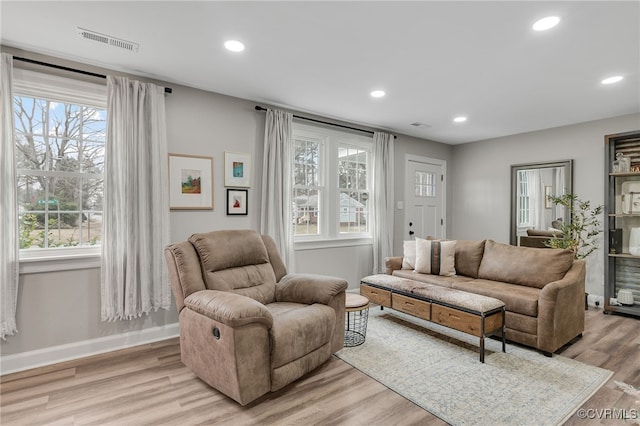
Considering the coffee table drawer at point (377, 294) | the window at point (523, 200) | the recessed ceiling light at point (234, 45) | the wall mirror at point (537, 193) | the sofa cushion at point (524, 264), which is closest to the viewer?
the recessed ceiling light at point (234, 45)

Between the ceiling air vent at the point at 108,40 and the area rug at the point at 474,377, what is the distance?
9.72 feet

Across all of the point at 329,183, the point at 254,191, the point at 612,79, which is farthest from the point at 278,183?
the point at 612,79

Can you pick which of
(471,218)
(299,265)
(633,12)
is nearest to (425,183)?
(471,218)

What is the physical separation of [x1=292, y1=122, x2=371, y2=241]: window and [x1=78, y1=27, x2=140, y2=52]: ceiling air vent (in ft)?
6.36

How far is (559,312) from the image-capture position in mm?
2838

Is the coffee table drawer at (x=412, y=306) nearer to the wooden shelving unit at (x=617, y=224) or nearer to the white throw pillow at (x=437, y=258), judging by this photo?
the white throw pillow at (x=437, y=258)

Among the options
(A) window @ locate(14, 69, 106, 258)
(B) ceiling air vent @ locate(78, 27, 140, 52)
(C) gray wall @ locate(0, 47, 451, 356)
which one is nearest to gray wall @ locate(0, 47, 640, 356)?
(C) gray wall @ locate(0, 47, 451, 356)

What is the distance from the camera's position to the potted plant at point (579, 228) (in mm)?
4363

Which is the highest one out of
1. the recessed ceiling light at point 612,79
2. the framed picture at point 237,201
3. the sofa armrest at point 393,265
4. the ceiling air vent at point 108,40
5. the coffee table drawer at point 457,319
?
the ceiling air vent at point 108,40

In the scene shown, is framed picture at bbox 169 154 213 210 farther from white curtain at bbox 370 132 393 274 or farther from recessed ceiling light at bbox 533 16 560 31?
recessed ceiling light at bbox 533 16 560 31

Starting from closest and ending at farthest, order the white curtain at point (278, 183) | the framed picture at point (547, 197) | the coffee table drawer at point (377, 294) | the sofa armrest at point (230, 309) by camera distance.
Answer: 1. the sofa armrest at point (230, 309)
2. the coffee table drawer at point (377, 294)
3. the white curtain at point (278, 183)
4. the framed picture at point (547, 197)

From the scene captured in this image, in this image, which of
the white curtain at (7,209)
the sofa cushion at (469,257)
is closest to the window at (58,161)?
the white curtain at (7,209)

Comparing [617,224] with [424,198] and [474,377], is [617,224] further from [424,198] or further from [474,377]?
[474,377]

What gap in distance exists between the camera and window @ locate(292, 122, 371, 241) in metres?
4.32
